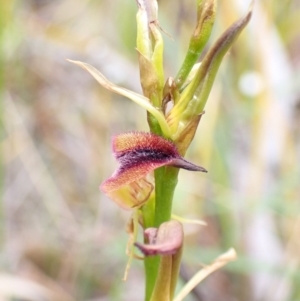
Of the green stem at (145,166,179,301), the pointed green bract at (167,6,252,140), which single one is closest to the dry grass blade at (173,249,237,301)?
the green stem at (145,166,179,301)

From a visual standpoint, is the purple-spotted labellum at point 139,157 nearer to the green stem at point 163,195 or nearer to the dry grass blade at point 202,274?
the green stem at point 163,195

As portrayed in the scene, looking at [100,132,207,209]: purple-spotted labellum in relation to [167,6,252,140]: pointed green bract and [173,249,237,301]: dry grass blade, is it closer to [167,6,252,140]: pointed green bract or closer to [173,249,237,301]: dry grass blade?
[167,6,252,140]: pointed green bract

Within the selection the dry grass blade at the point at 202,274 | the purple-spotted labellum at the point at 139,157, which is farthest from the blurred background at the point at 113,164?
the purple-spotted labellum at the point at 139,157

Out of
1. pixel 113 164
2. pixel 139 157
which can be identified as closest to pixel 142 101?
pixel 139 157

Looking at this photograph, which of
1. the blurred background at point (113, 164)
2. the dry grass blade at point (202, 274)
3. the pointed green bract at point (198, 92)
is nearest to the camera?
the pointed green bract at point (198, 92)

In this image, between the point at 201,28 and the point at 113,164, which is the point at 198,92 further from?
the point at 113,164
